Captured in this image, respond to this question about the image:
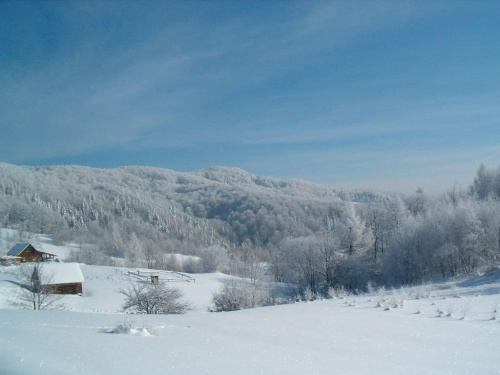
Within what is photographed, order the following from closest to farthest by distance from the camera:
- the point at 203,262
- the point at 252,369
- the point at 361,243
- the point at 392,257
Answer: the point at 252,369
the point at 392,257
the point at 361,243
the point at 203,262

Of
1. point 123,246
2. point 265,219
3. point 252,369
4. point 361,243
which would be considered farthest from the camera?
point 265,219

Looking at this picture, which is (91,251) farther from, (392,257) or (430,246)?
(430,246)

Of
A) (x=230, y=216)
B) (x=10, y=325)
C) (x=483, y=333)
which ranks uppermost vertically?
(x=230, y=216)

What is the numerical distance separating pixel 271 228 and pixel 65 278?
9018cm

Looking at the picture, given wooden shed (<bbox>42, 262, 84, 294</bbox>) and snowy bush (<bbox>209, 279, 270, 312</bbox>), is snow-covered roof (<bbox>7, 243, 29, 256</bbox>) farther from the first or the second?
snowy bush (<bbox>209, 279, 270, 312</bbox>)

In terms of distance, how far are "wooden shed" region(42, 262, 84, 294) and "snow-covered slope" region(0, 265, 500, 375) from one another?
32576mm

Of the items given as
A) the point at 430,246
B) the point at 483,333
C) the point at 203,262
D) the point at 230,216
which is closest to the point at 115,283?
the point at 203,262

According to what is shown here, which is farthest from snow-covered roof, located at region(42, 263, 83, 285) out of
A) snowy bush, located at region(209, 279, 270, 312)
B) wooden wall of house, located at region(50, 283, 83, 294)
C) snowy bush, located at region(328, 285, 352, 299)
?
snowy bush, located at region(328, 285, 352, 299)

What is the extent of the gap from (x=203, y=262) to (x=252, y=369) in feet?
227

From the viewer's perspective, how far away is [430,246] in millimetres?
44312

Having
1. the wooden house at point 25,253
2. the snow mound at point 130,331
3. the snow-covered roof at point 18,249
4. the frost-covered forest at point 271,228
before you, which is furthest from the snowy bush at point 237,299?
the snow-covered roof at point 18,249

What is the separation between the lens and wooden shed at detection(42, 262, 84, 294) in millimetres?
36906

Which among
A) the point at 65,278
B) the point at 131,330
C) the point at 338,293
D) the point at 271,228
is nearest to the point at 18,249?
the point at 65,278

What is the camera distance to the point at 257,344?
642cm
